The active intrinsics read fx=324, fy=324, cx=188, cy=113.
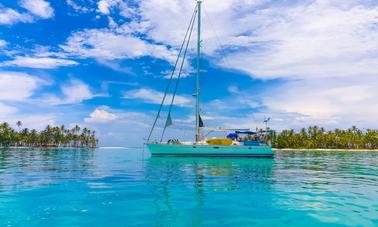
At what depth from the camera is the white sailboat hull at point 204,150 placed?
38750mm

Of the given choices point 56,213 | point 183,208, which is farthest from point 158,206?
point 56,213

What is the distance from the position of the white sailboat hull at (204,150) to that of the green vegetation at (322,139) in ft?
305

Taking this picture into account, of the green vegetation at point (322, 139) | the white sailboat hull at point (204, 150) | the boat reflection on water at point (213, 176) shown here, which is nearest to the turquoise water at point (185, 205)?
the boat reflection on water at point (213, 176)

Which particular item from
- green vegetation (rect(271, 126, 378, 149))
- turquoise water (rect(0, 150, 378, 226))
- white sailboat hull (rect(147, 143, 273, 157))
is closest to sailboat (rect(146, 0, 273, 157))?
white sailboat hull (rect(147, 143, 273, 157))

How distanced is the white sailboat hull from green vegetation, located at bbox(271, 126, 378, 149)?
92.9 metres

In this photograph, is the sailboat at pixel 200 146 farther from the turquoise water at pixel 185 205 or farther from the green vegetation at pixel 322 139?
the green vegetation at pixel 322 139

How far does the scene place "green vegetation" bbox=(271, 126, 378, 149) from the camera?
13012cm

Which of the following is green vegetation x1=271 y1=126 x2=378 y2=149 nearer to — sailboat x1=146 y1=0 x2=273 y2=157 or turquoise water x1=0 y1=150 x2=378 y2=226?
sailboat x1=146 y1=0 x2=273 y2=157

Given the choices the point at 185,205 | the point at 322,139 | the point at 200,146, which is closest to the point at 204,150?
the point at 200,146

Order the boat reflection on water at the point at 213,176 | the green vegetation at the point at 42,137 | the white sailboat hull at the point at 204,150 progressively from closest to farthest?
1. the boat reflection on water at the point at 213,176
2. the white sailboat hull at the point at 204,150
3. the green vegetation at the point at 42,137

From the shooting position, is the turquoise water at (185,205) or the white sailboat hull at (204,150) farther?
the white sailboat hull at (204,150)

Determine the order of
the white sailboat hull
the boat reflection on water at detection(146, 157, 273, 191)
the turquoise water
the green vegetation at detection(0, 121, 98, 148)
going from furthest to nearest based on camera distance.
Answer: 1. the green vegetation at detection(0, 121, 98, 148)
2. the white sailboat hull
3. the boat reflection on water at detection(146, 157, 273, 191)
4. the turquoise water

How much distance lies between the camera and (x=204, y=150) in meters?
39.0

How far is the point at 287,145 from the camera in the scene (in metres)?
132
